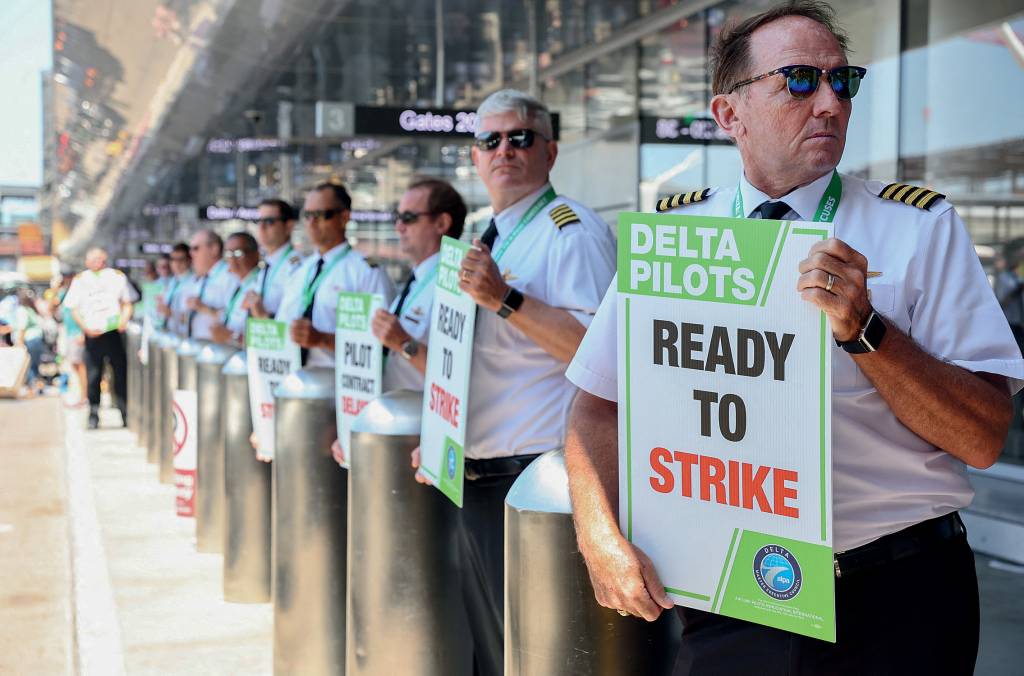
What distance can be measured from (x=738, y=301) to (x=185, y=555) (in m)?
6.02

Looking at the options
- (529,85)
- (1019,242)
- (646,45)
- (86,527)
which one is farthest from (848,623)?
(529,85)

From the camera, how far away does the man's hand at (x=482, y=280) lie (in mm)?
3131

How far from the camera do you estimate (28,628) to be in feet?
19.7

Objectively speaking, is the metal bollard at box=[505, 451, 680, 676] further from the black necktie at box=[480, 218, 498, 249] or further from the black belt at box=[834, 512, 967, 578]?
the black necktie at box=[480, 218, 498, 249]

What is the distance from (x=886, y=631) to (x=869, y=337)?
521mm

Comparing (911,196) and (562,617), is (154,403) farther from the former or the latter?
(911,196)

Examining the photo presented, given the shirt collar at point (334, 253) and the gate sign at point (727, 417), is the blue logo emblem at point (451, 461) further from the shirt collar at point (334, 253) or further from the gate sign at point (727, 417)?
the shirt collar at point (334, 253)

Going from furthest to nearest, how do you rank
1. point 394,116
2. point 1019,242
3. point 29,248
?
1. point 29,248
2. point 394,116
3. point 1019,242

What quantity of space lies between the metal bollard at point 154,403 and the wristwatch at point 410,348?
254 inches

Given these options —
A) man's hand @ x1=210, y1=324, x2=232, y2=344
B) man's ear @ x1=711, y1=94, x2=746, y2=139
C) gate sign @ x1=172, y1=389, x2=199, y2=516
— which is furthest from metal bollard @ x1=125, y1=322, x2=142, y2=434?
man's ear @ x1=711, y1=94, x2=746, y2=139

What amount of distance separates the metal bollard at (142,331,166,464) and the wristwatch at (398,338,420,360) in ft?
21.1

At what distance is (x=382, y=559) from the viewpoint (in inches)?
151

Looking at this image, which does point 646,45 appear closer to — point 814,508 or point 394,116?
point 394,116

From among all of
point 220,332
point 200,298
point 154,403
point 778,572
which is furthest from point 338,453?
point 154,403
